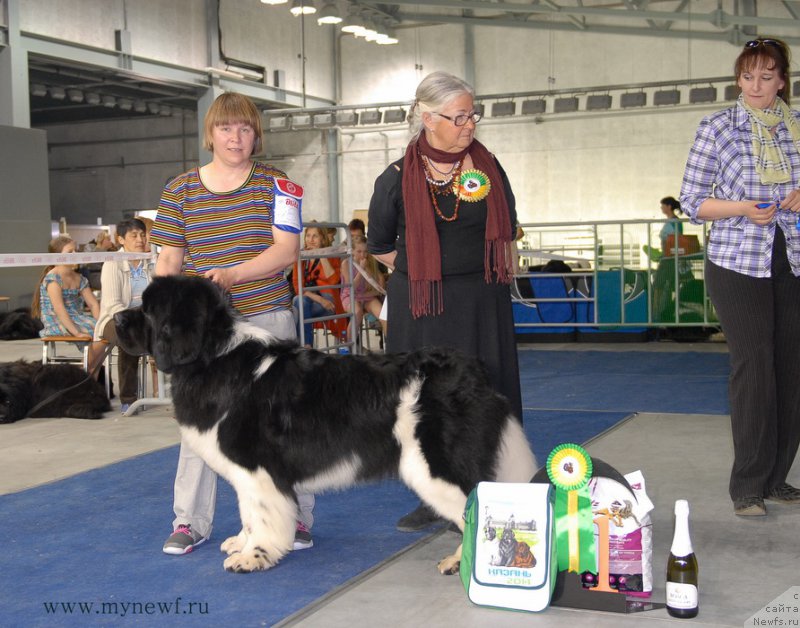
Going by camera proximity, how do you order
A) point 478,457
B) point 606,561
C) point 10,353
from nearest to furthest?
point 606,561 < point 478,457 < point 10,353

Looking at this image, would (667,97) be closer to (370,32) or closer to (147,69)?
(370,32)

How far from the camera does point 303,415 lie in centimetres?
302

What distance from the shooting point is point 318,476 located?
3074mm

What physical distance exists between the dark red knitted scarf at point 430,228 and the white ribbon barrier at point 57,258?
3.36 m

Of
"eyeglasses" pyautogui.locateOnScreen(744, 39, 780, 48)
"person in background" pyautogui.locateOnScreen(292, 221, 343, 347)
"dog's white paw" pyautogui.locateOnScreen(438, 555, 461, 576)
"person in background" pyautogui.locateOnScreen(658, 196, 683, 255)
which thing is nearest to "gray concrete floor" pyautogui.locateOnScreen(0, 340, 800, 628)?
"dog's white paw" pyautogui.locateOnScreen(438, 555, 461, 576)

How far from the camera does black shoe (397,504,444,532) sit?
3.58 m

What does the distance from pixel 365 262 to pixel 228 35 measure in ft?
36.6

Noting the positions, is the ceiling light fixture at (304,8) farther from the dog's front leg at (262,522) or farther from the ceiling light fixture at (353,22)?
the dog's front leg at (262,522)

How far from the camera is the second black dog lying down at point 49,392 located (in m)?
6.70

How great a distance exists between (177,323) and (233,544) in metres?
0.86

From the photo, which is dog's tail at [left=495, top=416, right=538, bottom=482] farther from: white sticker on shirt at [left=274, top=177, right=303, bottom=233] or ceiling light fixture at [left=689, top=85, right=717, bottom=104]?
ceiling light fixture at [left=689, top=85, right=717, bottom=104]

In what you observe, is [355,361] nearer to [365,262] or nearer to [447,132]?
[447,132]

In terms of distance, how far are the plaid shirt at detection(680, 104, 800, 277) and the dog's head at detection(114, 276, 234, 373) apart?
6.22 feet

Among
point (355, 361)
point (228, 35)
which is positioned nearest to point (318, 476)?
point (355, 361)
